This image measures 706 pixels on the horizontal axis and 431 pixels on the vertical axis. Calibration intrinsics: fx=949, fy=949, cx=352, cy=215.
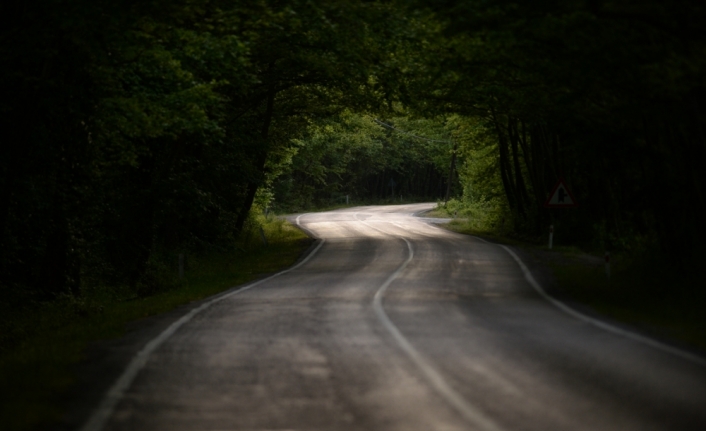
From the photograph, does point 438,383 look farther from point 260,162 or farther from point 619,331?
point 260,162

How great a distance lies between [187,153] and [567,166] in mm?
14410

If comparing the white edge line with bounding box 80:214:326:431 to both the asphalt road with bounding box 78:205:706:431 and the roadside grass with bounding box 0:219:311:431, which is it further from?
the roadside grass with bounding box 0:219:311:431

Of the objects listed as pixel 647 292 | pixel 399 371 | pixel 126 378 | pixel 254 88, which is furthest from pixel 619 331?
pixel 254 88

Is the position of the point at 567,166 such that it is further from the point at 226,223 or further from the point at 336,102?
the point at 226,223

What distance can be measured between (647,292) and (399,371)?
10.3 meters

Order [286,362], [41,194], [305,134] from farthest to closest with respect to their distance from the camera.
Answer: [305,134] → [41,194] → [286,362]

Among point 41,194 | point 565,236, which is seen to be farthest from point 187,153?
point 565,236

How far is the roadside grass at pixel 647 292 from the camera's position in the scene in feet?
49.0

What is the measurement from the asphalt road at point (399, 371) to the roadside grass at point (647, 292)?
99cm

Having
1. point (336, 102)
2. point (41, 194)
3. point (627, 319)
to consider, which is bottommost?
point (627, 319)

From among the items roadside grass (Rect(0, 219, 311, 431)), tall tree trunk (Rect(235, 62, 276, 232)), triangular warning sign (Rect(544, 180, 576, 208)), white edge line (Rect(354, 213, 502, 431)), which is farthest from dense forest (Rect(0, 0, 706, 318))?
tall tree trunk (Rect(235, 62, 276, 232))

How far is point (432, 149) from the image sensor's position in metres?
98.6

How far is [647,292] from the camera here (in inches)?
763

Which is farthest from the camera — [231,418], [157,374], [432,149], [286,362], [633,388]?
[432,149]
